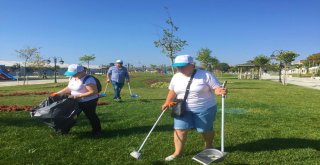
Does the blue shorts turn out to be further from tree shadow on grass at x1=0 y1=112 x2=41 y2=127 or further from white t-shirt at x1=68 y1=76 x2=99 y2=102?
tree shadow on grass at x1=0 y1=112 x2=41 y2=127

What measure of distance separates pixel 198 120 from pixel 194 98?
15.0 inches

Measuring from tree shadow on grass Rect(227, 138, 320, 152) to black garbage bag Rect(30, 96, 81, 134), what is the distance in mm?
3333

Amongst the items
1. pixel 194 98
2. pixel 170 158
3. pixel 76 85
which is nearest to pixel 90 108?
pixel 76 85

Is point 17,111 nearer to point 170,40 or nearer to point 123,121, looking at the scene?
point 123,121

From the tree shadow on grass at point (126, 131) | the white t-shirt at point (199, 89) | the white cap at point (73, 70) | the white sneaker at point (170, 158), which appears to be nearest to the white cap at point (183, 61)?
the white t-shirt at point (199, 89)

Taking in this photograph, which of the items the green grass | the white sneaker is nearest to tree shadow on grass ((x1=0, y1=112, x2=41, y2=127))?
the green grass

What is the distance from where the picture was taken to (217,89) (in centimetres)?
567

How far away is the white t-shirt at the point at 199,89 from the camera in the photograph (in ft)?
18.9

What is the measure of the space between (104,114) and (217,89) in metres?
6.49

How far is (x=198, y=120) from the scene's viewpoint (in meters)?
5.87

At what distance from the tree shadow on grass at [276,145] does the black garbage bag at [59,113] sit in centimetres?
333

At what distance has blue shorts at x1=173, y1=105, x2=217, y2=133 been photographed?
5.82 meters

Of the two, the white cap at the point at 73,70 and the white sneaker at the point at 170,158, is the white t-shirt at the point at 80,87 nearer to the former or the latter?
the white cap at the point at 73,70

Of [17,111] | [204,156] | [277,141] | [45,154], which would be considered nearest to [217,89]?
[204,156]
